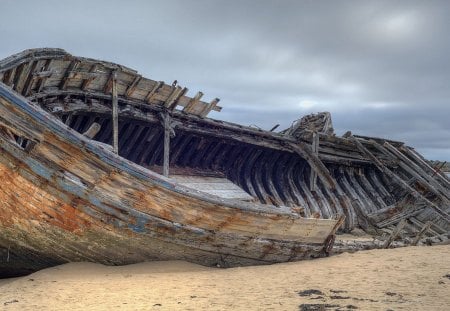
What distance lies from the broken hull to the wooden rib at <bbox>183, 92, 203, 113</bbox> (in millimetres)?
4028

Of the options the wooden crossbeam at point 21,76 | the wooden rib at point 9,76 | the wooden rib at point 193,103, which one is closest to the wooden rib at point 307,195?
the wooden rib at point 193,103

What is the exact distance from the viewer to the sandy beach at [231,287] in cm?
419

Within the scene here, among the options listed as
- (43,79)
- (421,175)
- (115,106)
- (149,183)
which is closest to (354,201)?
(421,175)

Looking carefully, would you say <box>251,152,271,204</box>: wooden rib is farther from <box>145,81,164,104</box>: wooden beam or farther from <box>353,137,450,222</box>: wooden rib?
<box>145,81,164,104</box>: wooden beam

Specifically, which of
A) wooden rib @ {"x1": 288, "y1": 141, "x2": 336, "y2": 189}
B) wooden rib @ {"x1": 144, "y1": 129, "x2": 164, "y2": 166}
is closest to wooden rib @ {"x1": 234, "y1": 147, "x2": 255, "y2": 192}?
wooden rib @ {"x1": 288, "y1": 141, "x2": 336, "y2": 189}

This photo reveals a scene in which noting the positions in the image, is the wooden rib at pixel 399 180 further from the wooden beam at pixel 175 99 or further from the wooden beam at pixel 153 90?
the wooden beam at pixel 153 90

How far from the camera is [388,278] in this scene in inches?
209

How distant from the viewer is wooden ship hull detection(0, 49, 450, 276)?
4863 millimetres

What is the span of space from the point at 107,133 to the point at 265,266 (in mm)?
4266

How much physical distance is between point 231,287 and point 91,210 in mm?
1863

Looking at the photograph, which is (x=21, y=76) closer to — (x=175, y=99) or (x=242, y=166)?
(x=175, y=99)

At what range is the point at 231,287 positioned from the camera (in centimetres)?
484

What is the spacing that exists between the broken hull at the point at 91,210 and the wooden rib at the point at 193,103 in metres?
4.03

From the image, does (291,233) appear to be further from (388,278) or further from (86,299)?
(86,299)
